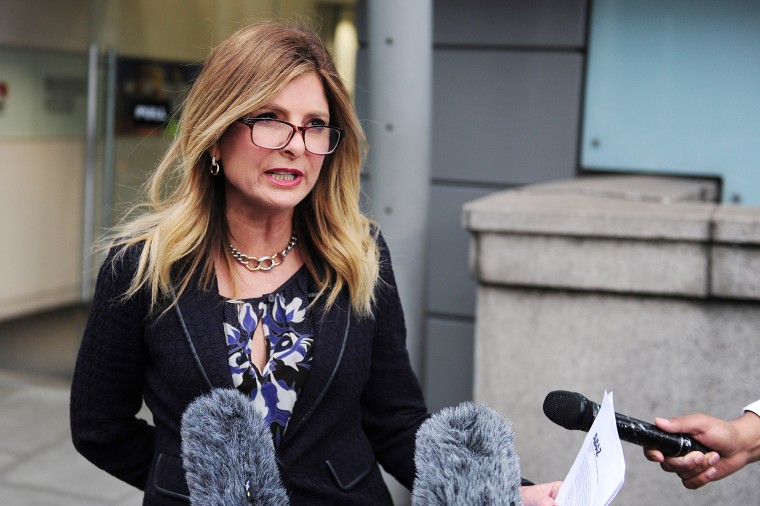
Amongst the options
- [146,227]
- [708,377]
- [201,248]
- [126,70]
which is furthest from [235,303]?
[126,70]

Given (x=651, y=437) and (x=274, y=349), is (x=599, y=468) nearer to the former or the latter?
(x=651, y=437)

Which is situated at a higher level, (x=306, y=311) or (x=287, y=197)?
(x=287, y=197)

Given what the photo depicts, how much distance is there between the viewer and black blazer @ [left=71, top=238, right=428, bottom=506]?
2.02m

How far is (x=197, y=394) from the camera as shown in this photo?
2.01m

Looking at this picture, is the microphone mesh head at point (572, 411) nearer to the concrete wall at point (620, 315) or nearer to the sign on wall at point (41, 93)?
the concrete wall at point (620, 315)

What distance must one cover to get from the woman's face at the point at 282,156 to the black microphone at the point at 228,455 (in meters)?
0.61

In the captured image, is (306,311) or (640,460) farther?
(640,460)

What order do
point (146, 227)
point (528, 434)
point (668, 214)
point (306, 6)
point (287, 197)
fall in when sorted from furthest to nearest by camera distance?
point (306, 6) < point (528, 434) < point (668, 214) < point (146, 227) < point (287, 197)

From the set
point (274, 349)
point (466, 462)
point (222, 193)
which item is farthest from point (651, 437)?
point (222, 193)

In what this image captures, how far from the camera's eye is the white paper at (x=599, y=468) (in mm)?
1408

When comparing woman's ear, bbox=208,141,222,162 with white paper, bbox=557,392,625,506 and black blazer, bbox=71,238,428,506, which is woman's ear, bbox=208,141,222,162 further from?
white paper, bbox=557,392,625,506

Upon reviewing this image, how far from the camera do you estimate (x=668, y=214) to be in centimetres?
384

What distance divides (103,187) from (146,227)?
5.58m

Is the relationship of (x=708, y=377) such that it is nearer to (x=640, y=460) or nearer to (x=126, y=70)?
(x=640, y=460)
